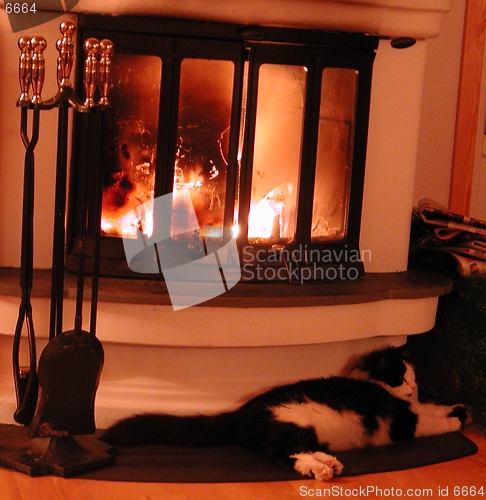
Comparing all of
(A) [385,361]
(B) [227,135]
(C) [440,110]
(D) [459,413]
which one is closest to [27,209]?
(B) [227,135]

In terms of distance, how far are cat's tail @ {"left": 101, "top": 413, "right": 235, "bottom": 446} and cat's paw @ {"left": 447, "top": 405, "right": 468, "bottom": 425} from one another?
645mm

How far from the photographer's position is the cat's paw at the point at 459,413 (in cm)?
220

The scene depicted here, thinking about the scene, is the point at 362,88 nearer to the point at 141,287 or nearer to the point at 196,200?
the point at 196,200

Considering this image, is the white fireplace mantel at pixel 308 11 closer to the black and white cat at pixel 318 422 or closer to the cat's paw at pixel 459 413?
the black and white cat at pixel 318 422

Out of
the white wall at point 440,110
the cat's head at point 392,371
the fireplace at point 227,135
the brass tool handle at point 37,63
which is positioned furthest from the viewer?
the white wall at point 440,110

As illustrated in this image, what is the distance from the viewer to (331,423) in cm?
197

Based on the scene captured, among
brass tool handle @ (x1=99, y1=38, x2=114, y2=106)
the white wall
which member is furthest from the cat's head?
brass tool handle @ (x1=99, y1=38, x2=114, y2=106)

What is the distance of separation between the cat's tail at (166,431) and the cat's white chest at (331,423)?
17 cm

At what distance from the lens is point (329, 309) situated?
2.08 meters

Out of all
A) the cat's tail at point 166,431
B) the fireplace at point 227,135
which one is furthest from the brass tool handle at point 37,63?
the cat's tail at point 166,431

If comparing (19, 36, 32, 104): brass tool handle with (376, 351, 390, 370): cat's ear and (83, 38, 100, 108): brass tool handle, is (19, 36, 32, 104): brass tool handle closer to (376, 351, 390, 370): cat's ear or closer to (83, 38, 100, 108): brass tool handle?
(83, 38, 100, 108): brass tool handle

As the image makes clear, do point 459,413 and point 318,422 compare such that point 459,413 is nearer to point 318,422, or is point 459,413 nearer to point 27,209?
point 318,422

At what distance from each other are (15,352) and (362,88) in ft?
3.76

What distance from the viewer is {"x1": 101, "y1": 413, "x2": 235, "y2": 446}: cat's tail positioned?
192cm
